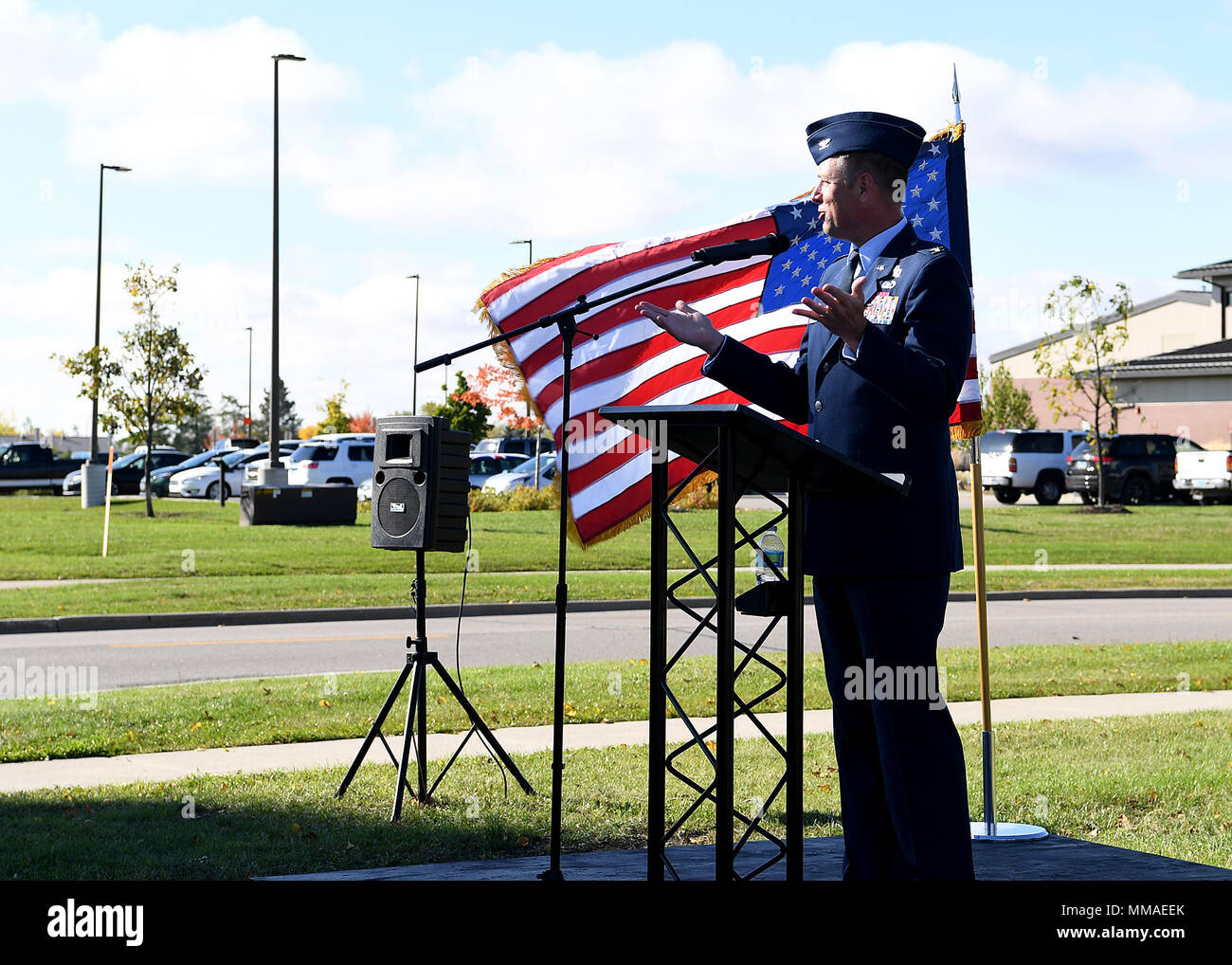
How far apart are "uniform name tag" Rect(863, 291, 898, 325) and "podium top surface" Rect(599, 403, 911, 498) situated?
46cm

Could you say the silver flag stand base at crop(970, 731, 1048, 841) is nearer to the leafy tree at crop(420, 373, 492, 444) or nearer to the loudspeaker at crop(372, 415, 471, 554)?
the loudspeaker at crop(372, 415, 471, 554)

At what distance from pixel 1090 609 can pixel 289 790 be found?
12440 millimetres

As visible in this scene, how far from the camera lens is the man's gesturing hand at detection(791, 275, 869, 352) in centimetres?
357

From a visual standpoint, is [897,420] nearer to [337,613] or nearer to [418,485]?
[418,485]

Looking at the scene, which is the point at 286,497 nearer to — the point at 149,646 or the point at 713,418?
the point at 149,646

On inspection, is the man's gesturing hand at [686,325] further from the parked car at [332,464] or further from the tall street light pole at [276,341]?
the parked car at [332,464]

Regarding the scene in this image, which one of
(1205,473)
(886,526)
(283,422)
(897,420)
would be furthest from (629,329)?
(283,422)

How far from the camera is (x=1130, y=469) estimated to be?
117 feet

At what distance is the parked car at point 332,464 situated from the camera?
37.0m

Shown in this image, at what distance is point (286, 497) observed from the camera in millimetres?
26000

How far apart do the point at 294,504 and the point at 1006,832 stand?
21577 mm

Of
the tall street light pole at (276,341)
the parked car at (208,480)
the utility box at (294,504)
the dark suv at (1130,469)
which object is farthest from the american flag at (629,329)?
the parked car at (208,480)

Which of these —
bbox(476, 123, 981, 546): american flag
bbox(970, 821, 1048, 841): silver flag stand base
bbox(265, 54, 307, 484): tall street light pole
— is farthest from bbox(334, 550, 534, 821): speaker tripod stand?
bbox(265, 54, 307, 484): tall street light pole
